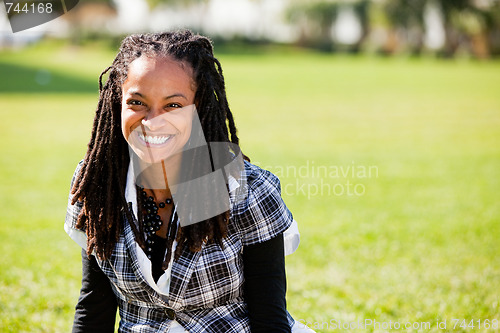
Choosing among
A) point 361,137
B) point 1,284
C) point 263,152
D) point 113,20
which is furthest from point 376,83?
point 113,20

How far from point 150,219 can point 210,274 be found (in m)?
0.31

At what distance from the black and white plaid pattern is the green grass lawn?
172 centimetres

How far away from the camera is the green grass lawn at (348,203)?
3826mm

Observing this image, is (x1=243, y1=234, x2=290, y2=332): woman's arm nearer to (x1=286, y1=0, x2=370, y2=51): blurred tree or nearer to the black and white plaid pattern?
the black and white plaid pattern

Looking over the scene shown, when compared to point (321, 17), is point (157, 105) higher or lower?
higher

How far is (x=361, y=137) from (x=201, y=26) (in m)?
40.2

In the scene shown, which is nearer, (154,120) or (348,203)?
(154,120)

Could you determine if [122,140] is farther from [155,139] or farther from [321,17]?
[321,17]

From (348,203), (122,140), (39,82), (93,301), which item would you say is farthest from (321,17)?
(93,301)

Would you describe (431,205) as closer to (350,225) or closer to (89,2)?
(350,225)

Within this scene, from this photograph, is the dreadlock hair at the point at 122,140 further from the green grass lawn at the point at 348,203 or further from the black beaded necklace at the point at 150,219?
the green grass lawn at the point at 348,203

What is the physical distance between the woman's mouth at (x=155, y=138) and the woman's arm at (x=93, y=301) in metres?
0.47

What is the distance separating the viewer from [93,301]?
6.26 ft

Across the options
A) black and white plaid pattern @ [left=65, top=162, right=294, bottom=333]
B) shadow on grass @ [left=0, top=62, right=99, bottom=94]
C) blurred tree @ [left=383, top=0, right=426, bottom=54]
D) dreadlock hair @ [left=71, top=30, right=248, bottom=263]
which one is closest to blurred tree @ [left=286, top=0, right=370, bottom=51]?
blurred tree @ [left=383, top=0, right=426, bottom=54]
